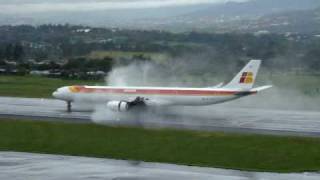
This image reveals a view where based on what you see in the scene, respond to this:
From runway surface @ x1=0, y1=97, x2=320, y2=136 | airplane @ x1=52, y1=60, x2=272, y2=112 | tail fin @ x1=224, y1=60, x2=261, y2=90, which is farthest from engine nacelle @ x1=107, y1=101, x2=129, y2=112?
tail fin @ x1=224, y1=60, x2=261, y2=90

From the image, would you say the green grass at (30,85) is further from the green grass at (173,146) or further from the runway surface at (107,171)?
the runway surface at (107,171)

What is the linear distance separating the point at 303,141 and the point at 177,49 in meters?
107

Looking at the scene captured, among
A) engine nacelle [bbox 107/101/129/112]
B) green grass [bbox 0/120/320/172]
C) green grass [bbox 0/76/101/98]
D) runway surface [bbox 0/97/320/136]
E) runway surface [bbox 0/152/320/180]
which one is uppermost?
runway surface [bbox 0/152/320/180]

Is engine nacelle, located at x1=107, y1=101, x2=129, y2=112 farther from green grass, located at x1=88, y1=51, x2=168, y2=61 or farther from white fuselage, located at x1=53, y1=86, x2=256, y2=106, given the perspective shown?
green grass, located at x1=88, y1=51, x2=168, y2=61

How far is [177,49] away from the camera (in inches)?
5743

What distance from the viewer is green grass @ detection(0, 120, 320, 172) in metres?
32.8

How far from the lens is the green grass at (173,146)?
32.8m

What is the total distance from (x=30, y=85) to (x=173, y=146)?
7168 centimetres

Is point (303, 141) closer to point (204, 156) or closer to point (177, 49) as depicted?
point (204, 156)

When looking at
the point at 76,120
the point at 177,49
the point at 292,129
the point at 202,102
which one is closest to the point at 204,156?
the point at 292,129

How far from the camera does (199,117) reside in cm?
5953

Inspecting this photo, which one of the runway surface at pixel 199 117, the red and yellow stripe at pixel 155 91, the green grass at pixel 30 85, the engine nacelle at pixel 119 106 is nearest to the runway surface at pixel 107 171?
the runway surface at pixel 199 117

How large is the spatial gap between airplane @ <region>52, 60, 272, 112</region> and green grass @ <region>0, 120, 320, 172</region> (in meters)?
15.6

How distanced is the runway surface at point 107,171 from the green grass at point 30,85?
5480 centimetres
